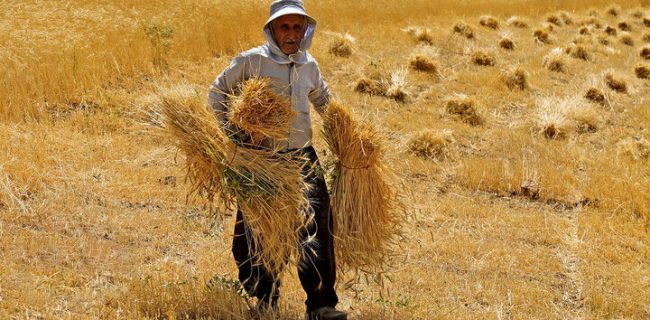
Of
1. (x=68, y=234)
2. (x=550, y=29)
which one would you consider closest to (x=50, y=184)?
(x=68, y=234)

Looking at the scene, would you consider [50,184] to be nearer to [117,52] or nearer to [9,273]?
[9,273]

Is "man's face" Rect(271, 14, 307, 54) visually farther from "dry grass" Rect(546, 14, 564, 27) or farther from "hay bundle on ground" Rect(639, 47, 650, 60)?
"dry grass" Rect(546, 14, 564, 27)

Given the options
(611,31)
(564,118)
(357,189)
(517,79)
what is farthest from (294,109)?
(611,31)

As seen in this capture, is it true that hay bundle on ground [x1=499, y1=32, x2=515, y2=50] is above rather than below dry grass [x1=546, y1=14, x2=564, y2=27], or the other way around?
below

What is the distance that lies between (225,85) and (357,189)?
33.9 inches

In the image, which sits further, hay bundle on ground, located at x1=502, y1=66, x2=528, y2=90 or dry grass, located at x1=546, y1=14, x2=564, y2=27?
dry grass, located at x1=546, y1=14, x2=564, y2=27

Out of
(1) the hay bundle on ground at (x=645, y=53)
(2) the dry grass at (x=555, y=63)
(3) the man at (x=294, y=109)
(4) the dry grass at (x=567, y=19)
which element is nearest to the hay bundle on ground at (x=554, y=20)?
(4) the dry grass at (x=567, y=19)

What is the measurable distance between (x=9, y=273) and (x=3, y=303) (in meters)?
0.45

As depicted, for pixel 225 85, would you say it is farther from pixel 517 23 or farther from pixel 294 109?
pixel 517 23

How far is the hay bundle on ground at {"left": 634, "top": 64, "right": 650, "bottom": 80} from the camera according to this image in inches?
513

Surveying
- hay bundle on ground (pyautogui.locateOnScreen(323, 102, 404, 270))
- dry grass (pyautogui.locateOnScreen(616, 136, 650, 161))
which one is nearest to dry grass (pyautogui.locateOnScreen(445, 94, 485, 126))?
dry grass (pyautogui.locateOnScreen(616, 136, 650, 161))

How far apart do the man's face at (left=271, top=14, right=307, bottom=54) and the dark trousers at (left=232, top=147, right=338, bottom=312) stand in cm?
53

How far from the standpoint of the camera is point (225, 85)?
3684 mm

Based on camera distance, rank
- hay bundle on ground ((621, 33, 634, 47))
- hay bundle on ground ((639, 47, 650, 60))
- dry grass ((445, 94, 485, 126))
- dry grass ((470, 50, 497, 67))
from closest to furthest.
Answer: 1. dry grass ((445, 94, 485, 126))
2. dry grass ((470, 50, 497, 67))
3. hay bundle on ground ((639, 47, 650, 60))
4. hay bundle on ground ((621, 33, 634, 47))
